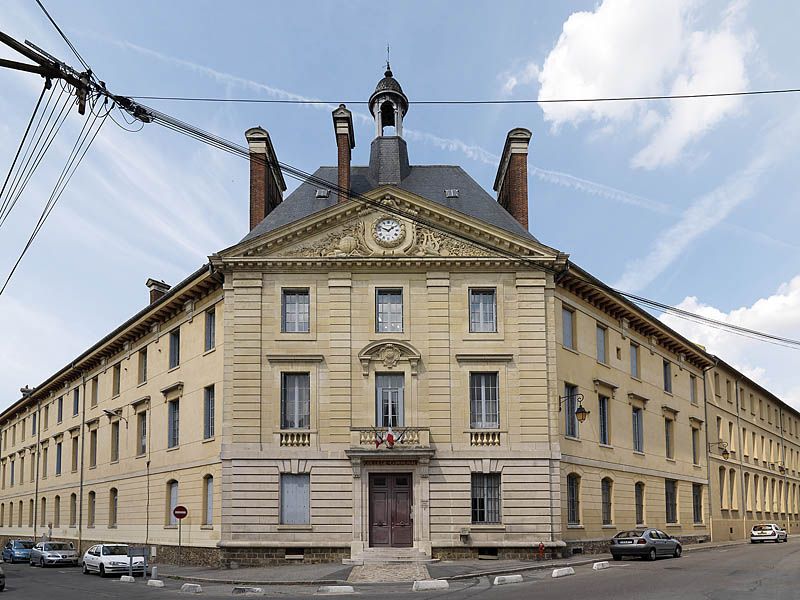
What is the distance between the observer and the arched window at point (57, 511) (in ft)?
175

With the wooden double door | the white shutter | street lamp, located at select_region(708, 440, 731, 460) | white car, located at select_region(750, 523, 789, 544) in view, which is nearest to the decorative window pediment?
the wooden double door

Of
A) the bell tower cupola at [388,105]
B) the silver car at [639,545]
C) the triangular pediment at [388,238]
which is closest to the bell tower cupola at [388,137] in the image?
the bell tower cupola at [388,105]

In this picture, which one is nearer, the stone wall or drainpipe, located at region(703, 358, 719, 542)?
the stone wall

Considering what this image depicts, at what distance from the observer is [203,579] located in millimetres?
28328

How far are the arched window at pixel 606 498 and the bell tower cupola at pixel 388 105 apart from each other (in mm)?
16418

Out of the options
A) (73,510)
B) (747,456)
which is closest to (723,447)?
(747,456)

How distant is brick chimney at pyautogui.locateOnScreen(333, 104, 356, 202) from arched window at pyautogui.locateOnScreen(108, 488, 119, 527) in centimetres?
1909

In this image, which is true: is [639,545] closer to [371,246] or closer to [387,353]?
[387,353]

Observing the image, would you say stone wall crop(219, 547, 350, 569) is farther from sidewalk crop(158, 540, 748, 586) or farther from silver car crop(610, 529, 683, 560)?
silver car crop(610, 529, 683, 560)

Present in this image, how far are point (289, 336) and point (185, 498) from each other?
7.95m

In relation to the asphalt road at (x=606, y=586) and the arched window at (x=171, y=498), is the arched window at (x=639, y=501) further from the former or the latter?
the arched window at (x=171, y=498)

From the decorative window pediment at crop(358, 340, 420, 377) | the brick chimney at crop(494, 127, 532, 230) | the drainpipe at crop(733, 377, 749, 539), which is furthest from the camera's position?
the drainpipe at crop(733, 377, 749, 539)

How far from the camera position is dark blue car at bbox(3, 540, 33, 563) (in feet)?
149

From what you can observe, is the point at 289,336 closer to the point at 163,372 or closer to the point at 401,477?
the point at 401,477
